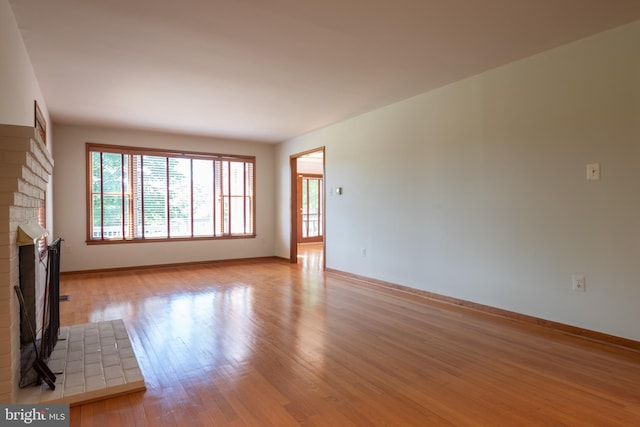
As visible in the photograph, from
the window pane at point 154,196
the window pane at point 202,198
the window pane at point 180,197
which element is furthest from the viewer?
the window pane at point 202,198

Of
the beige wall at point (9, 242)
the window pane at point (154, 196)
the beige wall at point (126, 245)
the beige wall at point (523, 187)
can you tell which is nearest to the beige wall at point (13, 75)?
the beige wall at point (9, 242)

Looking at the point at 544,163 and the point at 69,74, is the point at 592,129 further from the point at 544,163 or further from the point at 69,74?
the point at 69,74

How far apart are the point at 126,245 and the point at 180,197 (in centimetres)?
125

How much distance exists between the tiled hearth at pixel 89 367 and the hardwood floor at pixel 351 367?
0.08m

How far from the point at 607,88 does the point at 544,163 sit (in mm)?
726

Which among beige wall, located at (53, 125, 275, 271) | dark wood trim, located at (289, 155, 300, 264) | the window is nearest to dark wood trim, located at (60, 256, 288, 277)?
beige wall, located at (53, 125, 275, 271)

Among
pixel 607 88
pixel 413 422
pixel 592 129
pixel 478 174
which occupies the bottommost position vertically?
pixel 413 422

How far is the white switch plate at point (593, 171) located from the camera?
3020 millimetres

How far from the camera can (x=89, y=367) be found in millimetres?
2447

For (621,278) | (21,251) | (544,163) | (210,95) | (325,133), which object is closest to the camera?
(21,251)

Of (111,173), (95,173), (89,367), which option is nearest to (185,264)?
(111,173)

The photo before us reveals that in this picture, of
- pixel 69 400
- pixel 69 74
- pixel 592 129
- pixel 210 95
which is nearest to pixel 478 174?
pixel 592 129

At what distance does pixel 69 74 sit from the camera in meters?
3.80

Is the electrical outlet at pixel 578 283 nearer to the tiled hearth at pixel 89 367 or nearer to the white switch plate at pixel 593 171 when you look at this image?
the white switch plate at pixel 593 171
